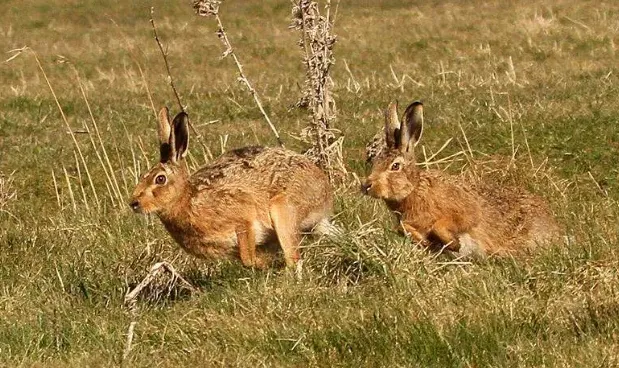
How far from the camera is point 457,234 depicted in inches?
294

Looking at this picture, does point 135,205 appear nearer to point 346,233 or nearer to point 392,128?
point 346,233

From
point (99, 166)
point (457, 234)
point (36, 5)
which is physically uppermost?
point (457, 234)

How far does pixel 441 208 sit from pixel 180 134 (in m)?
1.52

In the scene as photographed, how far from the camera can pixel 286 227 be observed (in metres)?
7.14

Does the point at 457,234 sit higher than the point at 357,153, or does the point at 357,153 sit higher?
A: the point at 457,234

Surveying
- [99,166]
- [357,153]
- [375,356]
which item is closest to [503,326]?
[375,356]

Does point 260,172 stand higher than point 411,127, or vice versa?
point 411,127

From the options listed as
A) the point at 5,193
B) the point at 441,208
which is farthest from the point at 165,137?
the point at 5,193

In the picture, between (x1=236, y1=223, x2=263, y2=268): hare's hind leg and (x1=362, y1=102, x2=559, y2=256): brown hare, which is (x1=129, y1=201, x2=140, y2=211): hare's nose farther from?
(x1=362, y1=102, x2=559, y2=256): brown hare

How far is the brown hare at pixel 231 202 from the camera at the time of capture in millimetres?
7059

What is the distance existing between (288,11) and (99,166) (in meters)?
16.5

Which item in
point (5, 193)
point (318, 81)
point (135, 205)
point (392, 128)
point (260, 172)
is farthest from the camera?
point (5, 193)

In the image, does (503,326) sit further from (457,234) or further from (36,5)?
(36,5)

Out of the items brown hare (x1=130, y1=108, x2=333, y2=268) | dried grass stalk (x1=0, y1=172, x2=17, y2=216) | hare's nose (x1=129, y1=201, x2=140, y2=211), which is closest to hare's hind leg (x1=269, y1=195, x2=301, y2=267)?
brown hare (x1=130, y1=108, x2=333, y2=268)
